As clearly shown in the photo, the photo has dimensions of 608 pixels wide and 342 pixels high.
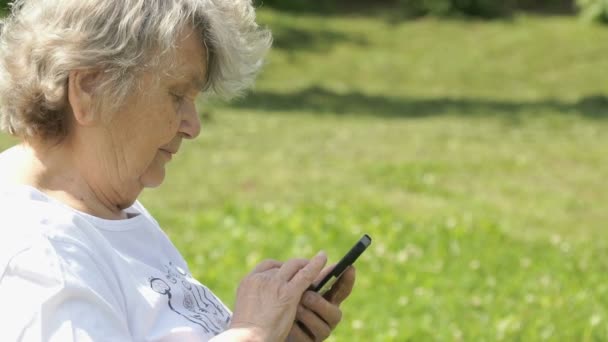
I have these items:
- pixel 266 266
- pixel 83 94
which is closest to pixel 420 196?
pixel 266 266

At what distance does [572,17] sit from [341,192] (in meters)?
16.6

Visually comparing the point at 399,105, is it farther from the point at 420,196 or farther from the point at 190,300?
the point at 190,300

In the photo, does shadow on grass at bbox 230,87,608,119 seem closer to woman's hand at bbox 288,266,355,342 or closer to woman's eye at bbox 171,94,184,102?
woman's hand at bbox 288,266,355,342

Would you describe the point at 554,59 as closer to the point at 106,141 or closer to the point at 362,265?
the point at 362,265

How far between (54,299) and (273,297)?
549mm

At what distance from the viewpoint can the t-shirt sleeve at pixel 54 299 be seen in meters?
1.79

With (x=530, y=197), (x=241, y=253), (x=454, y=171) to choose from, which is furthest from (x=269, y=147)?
(x=241, y=253)

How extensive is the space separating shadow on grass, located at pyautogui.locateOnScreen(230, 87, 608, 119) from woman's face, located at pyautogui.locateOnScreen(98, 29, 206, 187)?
1171 centimetres

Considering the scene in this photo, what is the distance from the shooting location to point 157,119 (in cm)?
215

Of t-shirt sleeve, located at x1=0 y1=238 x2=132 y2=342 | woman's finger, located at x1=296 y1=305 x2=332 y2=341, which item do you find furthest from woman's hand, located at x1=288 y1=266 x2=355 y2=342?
t-shirt sleeve, located at x1=0 y1=238 x2=132 y2=342

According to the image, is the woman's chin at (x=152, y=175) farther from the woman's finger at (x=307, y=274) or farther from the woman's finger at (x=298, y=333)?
the woman's finger at (x=298, y=333)

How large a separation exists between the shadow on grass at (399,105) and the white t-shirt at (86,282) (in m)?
11.7

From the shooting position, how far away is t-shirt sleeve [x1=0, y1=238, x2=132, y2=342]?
1794mm

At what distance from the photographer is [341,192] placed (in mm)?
8672
